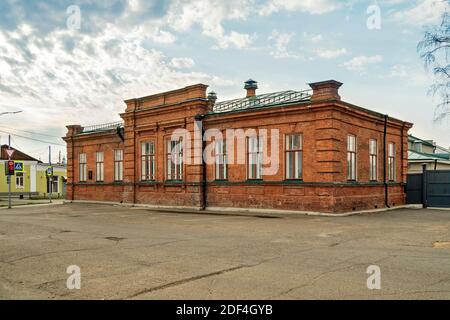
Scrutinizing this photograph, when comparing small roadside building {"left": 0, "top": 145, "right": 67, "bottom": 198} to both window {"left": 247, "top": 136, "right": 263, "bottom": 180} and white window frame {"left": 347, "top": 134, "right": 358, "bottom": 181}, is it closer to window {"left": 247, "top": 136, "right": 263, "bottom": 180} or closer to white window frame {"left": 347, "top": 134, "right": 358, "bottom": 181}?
window {"left": 247, "top": 136, "right": 263, "bottom": 180}

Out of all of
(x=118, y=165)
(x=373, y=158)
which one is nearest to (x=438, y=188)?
(x=373, y=158)

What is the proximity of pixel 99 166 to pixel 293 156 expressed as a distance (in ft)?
56.0

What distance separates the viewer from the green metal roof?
21172 millimetres

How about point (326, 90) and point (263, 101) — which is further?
point (263, 101)

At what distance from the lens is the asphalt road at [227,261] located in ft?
20.7

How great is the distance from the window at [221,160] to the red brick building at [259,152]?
55 millimetres

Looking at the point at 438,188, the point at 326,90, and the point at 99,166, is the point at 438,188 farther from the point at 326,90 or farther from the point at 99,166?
the point at 99,166

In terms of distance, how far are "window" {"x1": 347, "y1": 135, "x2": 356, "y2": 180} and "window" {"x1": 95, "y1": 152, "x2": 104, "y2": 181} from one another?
18.4m

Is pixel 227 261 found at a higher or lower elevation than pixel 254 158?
lower

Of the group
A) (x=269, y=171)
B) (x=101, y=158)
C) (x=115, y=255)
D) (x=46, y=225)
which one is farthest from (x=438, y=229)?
(x=101, y=158)

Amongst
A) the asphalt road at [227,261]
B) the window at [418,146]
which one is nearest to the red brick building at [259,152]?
the asphalt road at [227,261]

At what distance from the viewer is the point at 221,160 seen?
76.3 feet

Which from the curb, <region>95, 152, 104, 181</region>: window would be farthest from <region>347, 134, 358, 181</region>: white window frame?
<region>95, 152, 104, 181</region>: window

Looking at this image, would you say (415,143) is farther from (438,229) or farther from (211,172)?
(438,229)
